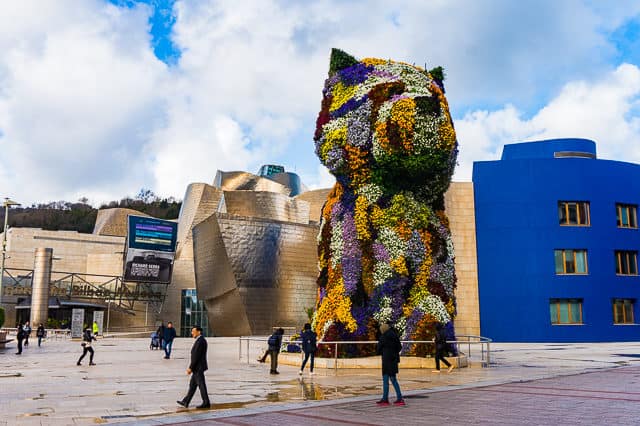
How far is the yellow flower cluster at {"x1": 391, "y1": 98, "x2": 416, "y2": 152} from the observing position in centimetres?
1739

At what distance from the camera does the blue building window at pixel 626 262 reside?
38.4 meters

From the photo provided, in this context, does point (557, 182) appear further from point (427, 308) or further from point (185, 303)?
point (185, 303)

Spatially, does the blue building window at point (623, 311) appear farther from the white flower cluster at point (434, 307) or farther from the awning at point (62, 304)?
the awning at point (62, 304)

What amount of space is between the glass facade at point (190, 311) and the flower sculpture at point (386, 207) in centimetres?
4629

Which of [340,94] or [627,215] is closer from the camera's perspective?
[340,94]

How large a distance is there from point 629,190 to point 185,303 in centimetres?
4426

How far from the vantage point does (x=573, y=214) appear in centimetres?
3788

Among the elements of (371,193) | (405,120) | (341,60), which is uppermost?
(341,60)

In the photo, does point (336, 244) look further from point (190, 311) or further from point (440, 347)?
point (190, 311)

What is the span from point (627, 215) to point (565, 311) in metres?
8.03

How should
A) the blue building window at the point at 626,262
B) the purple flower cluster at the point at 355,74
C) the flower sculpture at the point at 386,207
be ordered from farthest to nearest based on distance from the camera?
1. the blue building window at the point at 626,262
2. the purple flower cluster at the point at 355,74
3. the flower sculpture at the point at 386,207

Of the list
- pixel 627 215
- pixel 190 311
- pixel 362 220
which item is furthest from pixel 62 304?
pixel 362 220

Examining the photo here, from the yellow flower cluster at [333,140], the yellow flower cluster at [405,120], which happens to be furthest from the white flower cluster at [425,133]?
the yellow flower cluster at [333,140]

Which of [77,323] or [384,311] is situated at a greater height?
[384,311]
